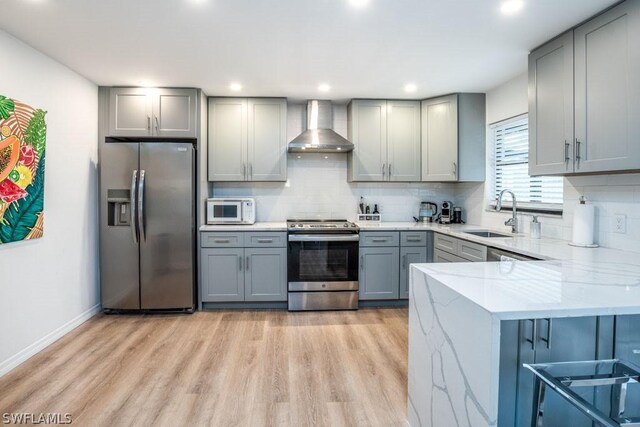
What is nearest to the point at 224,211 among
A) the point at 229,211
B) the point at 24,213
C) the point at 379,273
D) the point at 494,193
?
the point at 229,211

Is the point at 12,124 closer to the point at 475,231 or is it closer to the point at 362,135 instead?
the point at 362,135

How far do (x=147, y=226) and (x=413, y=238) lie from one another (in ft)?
9.23

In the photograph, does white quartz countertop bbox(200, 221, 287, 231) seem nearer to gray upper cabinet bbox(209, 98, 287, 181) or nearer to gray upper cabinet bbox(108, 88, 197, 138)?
gray upper cabinet bbox(209, 98, 287, 181)

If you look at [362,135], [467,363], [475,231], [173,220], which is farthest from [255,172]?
[467,363]

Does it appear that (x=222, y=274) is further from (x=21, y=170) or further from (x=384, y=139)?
(x=384, y=139)

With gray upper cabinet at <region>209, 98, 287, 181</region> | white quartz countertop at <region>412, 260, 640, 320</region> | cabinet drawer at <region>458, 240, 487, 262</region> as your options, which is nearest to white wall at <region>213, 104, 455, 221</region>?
gray upper cabinet at <region>209, 98, 287, 181</region>

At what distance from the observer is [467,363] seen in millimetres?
1224

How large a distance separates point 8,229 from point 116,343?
3.94 ft

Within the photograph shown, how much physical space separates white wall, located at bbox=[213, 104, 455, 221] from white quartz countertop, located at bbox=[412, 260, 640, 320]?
104 inches

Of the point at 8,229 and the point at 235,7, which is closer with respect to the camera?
the point at 235,7

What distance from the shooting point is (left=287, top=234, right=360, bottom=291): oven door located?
147 inches

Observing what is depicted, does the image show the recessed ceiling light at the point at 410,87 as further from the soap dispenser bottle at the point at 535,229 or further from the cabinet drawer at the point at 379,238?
the soap dispenser bottle at the point at 535,229

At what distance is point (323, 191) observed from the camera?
4422mm

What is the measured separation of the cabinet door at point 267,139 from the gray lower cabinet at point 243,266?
0.76 meters
